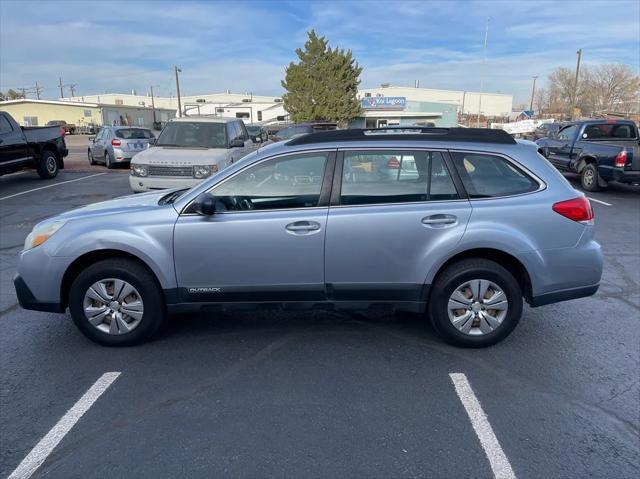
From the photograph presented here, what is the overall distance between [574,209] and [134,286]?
3579mm

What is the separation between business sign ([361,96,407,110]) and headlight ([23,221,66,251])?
177ft

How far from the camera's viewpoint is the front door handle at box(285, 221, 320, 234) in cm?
369

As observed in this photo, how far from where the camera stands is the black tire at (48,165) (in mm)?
14135

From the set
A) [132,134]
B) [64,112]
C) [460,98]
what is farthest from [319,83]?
[460,98]

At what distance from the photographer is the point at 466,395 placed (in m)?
3.29

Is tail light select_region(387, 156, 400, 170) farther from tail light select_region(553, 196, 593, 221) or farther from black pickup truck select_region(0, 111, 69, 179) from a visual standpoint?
black pickup truck select_region(0, 111, 69, 179)

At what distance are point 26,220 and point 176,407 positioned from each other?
7.68m

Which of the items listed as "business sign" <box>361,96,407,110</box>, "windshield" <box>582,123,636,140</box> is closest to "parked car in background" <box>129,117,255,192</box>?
"windshield" <box>582,123,636,140</box>

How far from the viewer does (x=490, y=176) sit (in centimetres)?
385

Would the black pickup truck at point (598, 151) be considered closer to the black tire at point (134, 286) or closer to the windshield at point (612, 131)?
the windshield at point (612, 131)

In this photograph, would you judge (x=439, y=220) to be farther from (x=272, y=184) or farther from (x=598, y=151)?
(x=598, y=151)

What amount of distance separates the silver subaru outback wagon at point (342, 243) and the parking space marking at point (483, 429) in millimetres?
547

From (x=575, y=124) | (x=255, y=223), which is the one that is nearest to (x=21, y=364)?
(x=255, y=223)

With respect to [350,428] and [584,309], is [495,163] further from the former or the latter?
[350,428]
